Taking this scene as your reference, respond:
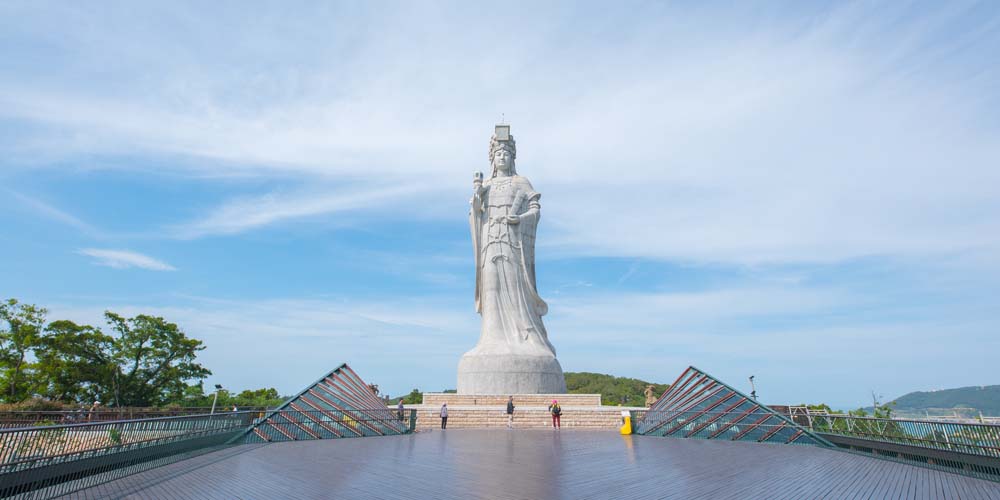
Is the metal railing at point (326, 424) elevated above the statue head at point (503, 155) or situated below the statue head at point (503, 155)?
below

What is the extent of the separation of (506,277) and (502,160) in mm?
5258

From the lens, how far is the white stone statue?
826 inches

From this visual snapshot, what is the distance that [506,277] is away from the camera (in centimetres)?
2298

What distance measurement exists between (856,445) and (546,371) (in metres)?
11.4

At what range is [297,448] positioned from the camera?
38.3 feet

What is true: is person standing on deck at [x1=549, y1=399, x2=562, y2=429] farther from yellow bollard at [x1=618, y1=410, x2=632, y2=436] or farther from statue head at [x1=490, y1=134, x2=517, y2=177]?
statue head at [x1=490, y1=134, x2=517, y2=177]

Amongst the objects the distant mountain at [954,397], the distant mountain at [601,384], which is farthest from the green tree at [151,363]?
the distant mountain at [954,397]

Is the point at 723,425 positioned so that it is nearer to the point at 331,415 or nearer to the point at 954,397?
the point at 331,415

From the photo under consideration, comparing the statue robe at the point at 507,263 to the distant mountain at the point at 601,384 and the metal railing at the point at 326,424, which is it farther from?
the distant mountain at the point at 601,384

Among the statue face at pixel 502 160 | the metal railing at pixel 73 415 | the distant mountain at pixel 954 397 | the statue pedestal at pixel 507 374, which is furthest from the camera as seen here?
the distant mountain at pixel 954 397

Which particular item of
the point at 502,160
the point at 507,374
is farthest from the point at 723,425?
the point at 502,160

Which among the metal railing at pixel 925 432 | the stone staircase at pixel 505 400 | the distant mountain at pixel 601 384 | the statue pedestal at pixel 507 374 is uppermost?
the distant mountain at pixel 601 384

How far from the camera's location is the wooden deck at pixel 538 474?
21.7ft

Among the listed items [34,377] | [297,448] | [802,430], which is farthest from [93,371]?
[802,430]
